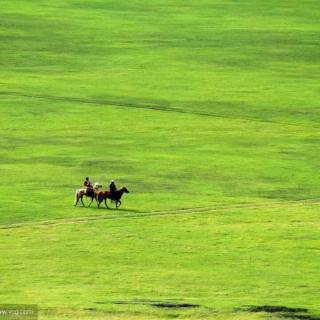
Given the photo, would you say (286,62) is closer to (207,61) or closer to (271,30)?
(207,61)

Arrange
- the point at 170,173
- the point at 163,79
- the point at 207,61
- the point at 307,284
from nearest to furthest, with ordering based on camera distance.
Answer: the point at 307,284
the point at 170,173
the point at 163,79
the point at 207,61

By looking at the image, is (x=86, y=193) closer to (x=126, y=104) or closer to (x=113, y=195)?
(x=113, y=195)

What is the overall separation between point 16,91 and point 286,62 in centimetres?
1864

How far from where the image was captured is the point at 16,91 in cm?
7238

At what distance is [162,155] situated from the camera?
183 ft

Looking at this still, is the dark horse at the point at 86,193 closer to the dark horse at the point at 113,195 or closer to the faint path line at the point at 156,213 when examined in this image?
the dark horse at the point at 113,195

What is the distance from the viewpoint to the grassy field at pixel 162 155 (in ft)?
114

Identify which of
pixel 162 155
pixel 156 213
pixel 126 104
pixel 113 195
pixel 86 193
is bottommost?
pixel 156 213

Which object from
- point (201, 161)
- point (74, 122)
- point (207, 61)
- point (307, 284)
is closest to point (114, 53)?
point (207, 61)

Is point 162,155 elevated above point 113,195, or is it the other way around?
point 162,155

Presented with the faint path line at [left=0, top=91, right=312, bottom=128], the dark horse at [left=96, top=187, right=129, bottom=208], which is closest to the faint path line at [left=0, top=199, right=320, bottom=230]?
the dark horse at [left=96, top=187, right=129, bottom=208]

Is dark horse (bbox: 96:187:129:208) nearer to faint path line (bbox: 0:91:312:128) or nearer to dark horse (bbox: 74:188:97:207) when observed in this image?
dark horse (bbox: 74:188:97:207)

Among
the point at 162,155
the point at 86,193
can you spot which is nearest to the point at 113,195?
the point at 86,193

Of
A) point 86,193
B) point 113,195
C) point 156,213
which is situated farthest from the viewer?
point 86,193
